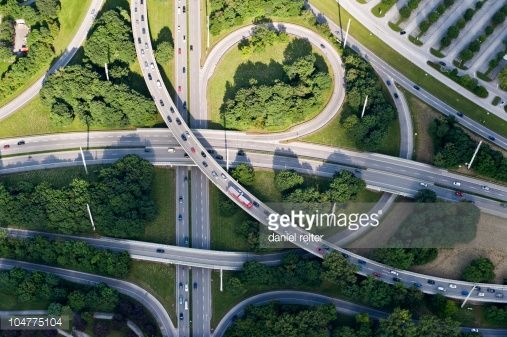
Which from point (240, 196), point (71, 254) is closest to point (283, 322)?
point (240, 196)

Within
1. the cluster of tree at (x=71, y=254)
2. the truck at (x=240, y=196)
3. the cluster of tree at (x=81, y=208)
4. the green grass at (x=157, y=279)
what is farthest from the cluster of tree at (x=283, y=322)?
the cluster of tree at (x=81, y=208)

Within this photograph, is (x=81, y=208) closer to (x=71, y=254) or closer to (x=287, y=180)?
(x=71, y=254)

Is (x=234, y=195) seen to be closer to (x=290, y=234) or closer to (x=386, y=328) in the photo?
(x=290, y=234)

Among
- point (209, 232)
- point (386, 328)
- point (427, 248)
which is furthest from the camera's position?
point (209, 232)

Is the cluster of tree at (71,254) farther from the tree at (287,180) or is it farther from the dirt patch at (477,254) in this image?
the dirt patch at (477,254)

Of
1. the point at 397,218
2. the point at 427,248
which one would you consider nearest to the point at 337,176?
the point at 397,218

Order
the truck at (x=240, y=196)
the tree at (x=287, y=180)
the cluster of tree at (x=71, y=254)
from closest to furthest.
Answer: the cluster of tree at (x=71, y=254), the truck at (x=240, y=196), the tree at (x=287, y=180)

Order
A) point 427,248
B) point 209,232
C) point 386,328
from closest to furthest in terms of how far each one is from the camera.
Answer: point 386,328, point 427,248, point 209,232
